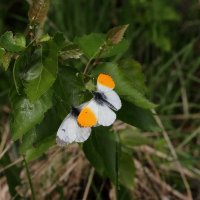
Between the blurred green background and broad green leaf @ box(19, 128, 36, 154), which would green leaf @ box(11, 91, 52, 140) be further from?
the blurred green background

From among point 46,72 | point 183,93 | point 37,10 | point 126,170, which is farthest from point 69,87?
point 183,93

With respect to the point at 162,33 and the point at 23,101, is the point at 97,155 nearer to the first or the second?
the point at 23,101

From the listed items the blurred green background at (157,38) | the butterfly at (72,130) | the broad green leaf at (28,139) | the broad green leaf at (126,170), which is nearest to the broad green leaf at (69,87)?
the butterfly at (72,130)

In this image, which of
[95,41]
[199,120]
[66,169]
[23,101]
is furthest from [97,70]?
[199,120]

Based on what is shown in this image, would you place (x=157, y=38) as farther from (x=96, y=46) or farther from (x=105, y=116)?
(x=105, y=116)

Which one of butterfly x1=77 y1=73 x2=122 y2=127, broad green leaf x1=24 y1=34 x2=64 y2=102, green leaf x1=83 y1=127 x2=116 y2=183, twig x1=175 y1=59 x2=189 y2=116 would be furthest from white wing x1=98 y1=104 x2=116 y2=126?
twig x1=175 y1=59 x2=189 y2=116

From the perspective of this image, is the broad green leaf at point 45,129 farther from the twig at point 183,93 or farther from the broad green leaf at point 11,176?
the twig at point 183,93

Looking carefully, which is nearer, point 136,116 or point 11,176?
point 136,116
